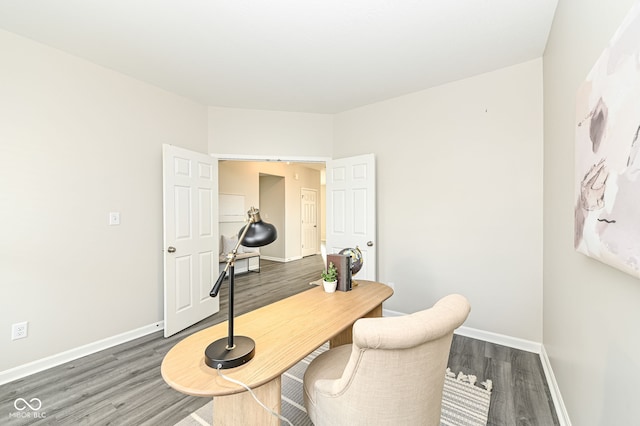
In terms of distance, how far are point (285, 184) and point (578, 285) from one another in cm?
632

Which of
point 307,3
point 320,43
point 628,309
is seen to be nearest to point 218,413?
point 628,309

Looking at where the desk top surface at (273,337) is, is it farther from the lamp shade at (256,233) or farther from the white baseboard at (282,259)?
the white baseboard at (282,259)

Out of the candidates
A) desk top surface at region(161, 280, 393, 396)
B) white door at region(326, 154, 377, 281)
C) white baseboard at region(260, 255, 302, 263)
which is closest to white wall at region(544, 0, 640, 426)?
desk top surface at region(161, 280, 393, 396)

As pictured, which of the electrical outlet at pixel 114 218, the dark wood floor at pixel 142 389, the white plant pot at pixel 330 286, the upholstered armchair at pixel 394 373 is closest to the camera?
the upholstered armchair at pixel 394 373

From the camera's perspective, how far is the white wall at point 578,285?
37.6 inches

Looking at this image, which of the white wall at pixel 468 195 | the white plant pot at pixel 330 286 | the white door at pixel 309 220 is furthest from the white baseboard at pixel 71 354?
the white door at pixel 309 220

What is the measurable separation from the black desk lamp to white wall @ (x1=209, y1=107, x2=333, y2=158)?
267cm

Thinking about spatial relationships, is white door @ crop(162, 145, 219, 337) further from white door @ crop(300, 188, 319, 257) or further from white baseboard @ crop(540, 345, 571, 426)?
white door @ crop(300, 188, 319, 257)

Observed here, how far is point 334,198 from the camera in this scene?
146 inches

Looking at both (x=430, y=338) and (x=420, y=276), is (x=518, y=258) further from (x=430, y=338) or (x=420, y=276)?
(x=430, y=338)

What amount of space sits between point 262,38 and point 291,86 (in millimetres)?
849

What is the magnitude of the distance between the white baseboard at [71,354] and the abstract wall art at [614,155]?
3.61 metres

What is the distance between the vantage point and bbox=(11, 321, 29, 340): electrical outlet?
2123mm
